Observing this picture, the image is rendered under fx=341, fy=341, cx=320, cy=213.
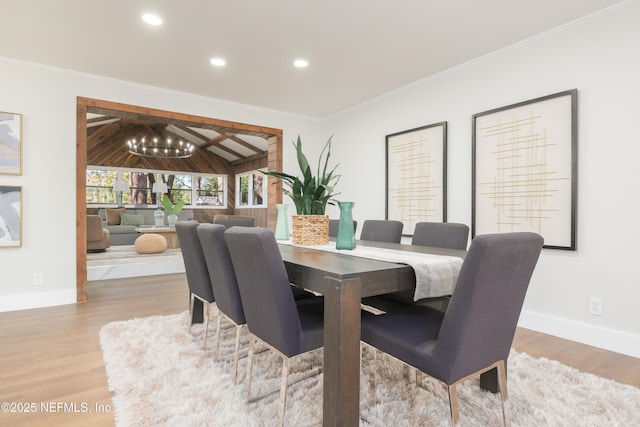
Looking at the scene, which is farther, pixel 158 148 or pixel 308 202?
pixel 158 148

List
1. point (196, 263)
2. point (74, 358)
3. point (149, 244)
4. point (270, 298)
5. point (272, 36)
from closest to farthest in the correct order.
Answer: point (270, 298) < point (74, 358) < point (196, 263) < point (272, 36) < point (149, 244)

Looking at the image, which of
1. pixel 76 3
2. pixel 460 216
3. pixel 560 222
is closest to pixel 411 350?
pixel 560 222

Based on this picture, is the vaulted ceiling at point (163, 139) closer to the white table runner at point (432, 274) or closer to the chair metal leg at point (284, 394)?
the white table runner at point (432, 274)

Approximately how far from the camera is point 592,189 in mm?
2418

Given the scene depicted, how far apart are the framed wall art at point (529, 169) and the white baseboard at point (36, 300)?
3.98m

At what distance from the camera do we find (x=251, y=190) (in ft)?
32.6

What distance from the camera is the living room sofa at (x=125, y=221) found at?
7.33 meters

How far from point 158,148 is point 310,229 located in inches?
246

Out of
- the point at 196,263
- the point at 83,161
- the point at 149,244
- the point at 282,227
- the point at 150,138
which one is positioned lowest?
the point at 149,244

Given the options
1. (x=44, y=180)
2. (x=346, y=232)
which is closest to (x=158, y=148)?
(x=44, y=180)

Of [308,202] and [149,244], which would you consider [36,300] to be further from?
[308,202]

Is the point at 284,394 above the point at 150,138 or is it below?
below

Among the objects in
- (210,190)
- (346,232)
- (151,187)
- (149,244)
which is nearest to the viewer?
(346,232)

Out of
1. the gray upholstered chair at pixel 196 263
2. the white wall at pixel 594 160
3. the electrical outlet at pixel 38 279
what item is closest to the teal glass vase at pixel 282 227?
the gray upholstered chair at pixel 196 263
